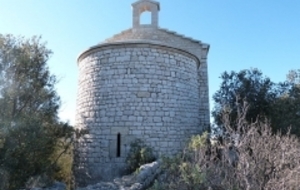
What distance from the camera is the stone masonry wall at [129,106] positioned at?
11141 millimetres

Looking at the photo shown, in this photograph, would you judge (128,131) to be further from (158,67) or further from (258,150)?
(258,150)

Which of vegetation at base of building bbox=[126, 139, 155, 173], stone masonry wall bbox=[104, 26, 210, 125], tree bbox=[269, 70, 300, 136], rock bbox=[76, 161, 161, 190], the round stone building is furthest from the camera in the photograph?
stone masonry wall bbox=[104, 26, 210, 125]

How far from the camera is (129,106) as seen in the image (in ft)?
37.1

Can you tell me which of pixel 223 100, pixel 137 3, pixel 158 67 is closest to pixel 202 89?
pixel 223 100

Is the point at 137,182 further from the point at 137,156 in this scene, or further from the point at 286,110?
the point at 286,110

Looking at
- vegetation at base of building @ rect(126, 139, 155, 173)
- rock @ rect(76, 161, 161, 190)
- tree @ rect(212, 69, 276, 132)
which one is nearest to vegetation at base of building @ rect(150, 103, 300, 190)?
rock @ rect(76, 161, 161, 190)

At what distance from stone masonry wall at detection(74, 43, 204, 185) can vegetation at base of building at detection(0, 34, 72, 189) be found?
3.51 feet

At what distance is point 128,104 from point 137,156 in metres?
1.91

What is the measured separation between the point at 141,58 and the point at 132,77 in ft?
2.61

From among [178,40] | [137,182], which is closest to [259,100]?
[178,40]

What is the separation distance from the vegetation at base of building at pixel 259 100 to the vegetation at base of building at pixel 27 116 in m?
6.51

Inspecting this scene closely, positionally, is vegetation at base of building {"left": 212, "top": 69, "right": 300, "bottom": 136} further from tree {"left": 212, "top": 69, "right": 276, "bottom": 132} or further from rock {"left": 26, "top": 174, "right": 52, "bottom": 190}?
rock {"left": 26, "top": 174, "right": 52, "bottom": 190}

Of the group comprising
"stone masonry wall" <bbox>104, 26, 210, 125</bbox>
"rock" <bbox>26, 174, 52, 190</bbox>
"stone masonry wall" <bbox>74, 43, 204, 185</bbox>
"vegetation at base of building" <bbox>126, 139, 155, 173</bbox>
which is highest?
"stone masonry wall" <bbox>104, 26, 210, 125</bbox>

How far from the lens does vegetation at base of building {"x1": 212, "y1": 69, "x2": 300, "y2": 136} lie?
512 inches
